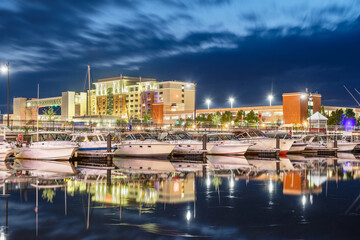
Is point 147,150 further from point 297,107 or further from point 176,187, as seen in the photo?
point 297,107

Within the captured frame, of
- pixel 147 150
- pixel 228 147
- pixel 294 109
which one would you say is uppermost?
pixel 294 109

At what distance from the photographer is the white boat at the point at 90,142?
4203cm

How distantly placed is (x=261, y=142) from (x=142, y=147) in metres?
15.2

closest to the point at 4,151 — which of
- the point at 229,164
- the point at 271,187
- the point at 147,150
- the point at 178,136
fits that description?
the point at 147,150

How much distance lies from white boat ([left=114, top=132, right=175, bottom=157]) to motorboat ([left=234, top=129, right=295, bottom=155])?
11.8 m

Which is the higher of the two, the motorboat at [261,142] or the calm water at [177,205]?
the motorboat at [261,142]

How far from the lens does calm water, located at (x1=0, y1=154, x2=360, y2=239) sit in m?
13.9

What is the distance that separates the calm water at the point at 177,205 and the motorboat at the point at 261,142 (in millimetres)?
19158

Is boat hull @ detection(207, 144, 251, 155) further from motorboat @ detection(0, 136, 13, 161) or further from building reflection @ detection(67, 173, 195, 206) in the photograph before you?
motorboat @ detection(0, 136, 13, 161)

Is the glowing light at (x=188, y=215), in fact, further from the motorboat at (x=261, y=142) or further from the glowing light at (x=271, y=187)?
the motorboat at (x=261, y=142)

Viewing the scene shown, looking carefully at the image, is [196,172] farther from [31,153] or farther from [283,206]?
[31,153]

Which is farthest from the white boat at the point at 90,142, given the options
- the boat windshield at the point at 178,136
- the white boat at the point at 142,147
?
the boat windshield at the point at 178,136

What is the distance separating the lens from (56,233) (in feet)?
44.5

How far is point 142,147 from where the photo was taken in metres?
42.4
